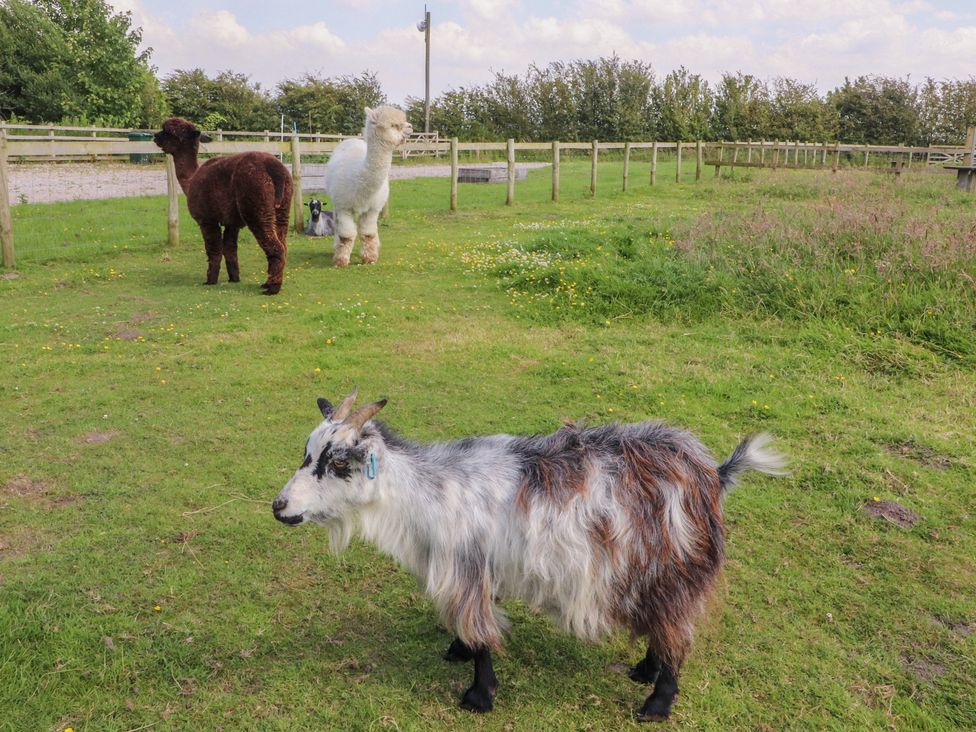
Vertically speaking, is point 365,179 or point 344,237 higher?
point 365,179

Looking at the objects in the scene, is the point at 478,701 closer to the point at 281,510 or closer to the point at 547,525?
the point at 547,525

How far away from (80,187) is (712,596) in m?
22.7

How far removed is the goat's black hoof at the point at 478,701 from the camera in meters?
3.29

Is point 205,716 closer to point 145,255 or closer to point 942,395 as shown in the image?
point 942,395

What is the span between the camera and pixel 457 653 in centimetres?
361

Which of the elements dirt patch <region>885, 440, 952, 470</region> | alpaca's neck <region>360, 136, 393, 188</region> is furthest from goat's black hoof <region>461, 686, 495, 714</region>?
alpaca's neck <region>360, 136, 393, 188</region>

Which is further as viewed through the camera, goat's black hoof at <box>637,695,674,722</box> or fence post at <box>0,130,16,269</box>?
fence post at <box>0,130,16,269</box>

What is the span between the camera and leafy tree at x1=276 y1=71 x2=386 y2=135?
47219 mm

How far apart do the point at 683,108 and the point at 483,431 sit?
4889 cm

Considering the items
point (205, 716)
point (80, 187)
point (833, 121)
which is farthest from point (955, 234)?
point (833, 121)

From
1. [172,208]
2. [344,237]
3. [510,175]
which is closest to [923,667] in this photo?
[344,237]

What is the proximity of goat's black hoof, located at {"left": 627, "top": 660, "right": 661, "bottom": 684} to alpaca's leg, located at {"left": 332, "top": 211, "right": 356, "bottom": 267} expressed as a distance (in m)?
9.61

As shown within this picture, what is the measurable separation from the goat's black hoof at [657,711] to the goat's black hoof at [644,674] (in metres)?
0.20

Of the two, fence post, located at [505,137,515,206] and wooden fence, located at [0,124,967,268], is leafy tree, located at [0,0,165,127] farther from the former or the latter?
fence post, located at [505,137,515,206]
